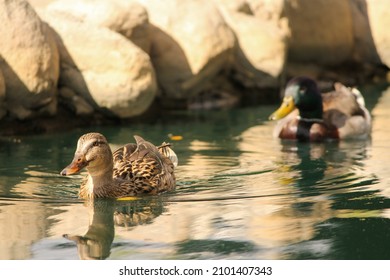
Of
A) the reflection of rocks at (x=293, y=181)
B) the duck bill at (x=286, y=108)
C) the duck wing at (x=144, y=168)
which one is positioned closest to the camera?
the reflection of rocks at (x=293, y=181)

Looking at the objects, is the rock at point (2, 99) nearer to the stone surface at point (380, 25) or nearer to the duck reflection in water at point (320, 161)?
the duck reflection in water at point (320, 161)

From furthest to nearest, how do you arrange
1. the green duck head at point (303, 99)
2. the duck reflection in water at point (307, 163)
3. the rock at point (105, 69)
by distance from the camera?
the rock at point (105, 69) → the green duck head at point (303, 99) → the duck reflection in water at point (307, 163)

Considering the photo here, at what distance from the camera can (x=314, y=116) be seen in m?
13.6

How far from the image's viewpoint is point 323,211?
8.57m

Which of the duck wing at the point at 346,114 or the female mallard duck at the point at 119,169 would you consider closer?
the female mallard duck at the point at 119,169

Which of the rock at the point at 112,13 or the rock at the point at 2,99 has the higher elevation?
the rock at the point at 112,13

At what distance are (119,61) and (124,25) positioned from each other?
3.31 ft

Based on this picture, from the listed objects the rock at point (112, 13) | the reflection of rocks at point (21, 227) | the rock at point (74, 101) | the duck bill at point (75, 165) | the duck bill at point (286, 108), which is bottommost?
the rock at point (74, 101)

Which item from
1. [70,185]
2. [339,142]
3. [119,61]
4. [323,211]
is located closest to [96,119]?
[119,61]

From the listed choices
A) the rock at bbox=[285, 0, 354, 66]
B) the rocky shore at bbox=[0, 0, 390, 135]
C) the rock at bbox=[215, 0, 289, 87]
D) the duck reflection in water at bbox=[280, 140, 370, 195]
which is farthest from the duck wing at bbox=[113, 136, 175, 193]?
the rock at bbox=[285, 0, 354, 66]

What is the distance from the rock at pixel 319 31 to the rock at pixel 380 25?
1.34 feet

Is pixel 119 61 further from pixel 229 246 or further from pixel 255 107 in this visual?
pixel 229 246

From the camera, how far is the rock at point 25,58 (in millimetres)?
12828

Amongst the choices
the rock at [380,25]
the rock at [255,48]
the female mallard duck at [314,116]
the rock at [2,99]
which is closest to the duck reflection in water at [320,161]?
the female mallard duck at [314,116]
